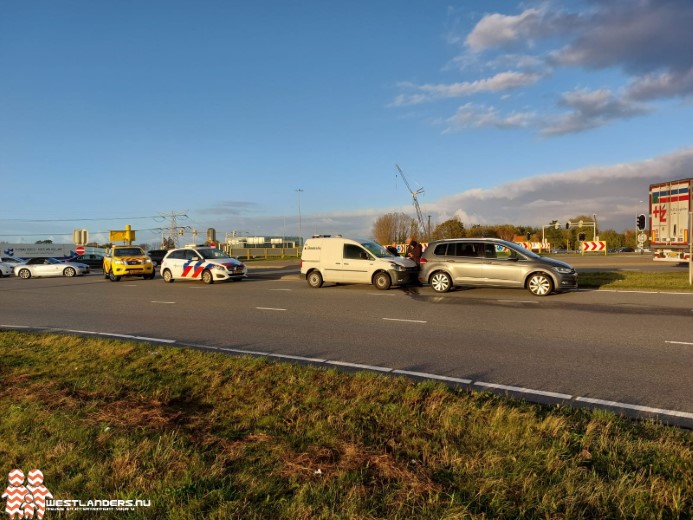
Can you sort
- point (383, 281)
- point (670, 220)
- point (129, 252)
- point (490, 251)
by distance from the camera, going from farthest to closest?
1. point (129, 252)
2. point (670, 220)
3. point (383, 281)
4. point (490, 251)

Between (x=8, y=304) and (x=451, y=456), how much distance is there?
1688cm

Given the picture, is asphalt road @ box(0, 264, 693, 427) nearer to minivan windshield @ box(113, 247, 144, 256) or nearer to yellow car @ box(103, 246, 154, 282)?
yellow car @ box(103, 246, 154, 282)

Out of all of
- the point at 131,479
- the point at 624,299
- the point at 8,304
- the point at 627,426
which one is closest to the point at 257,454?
the point at 131,479

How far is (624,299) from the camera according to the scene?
13.7 metres

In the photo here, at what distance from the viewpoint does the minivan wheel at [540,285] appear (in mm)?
14969

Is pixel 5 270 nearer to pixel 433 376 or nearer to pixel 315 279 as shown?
pixel 315 279

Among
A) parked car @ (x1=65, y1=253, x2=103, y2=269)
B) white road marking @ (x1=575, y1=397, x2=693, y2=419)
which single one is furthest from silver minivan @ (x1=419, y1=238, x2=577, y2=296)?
parked car @ (x1=65, y1=253, x2=103, y2=269)

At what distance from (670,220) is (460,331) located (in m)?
15.1

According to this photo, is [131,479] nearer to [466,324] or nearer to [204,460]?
[204,460]

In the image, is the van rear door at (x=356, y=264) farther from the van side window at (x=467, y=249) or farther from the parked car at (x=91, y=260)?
the parked car at (x=91, y=260)

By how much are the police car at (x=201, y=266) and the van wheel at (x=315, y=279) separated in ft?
15.2

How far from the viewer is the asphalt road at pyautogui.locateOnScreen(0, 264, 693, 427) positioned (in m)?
5.89

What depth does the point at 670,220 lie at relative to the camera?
19.6 metres

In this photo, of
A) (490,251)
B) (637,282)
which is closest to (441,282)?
(490,251)
